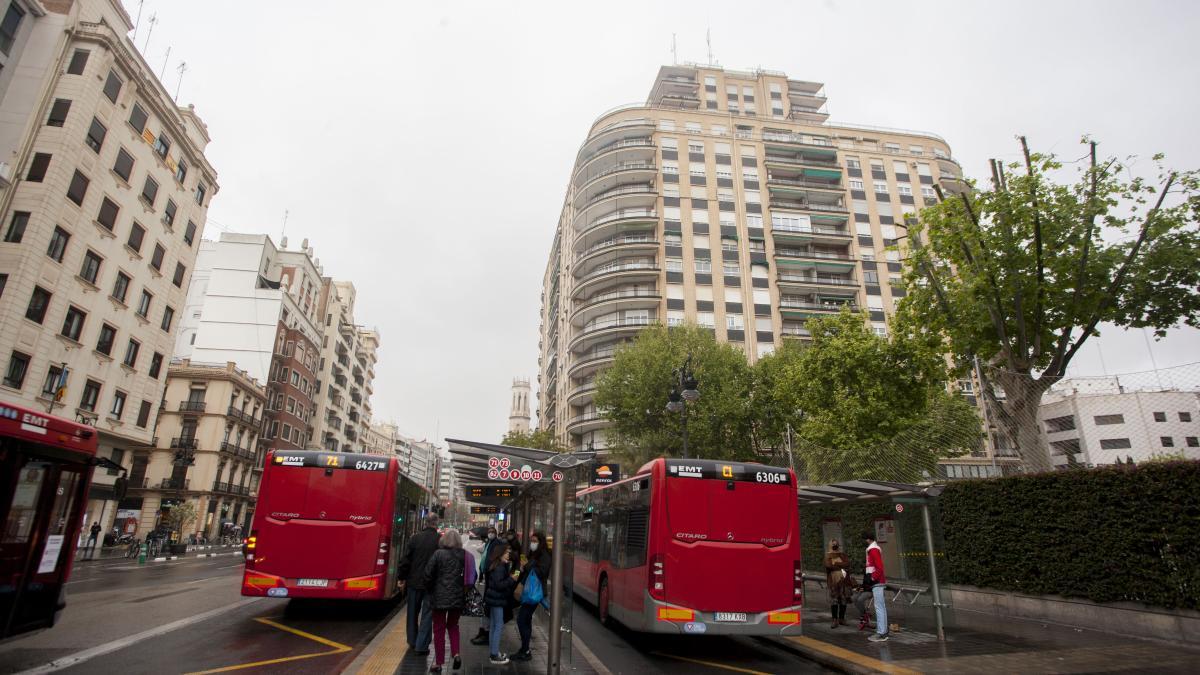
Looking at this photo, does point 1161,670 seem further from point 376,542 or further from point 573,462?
point 376,542

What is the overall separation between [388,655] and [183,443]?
155ft

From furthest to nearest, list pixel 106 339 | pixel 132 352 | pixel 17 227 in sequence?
pixel 132 352 → pixel 106 339 → pixel 17 227

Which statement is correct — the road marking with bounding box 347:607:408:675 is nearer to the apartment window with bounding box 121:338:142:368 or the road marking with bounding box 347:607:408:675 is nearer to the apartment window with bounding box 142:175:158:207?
the apartment window with bounding box 121:338:142:368

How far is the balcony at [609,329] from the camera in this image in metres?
48.6

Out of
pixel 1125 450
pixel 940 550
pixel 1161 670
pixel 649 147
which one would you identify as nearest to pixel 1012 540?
pixel 940 550

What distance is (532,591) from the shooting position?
8383 mm

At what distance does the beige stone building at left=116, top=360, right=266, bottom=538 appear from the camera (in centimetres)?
4328

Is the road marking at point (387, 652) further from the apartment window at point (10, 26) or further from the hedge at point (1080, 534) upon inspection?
the apartment window at point (10, 26)

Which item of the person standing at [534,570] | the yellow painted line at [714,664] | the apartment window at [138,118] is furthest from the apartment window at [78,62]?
the yellow painted line at [714,664]

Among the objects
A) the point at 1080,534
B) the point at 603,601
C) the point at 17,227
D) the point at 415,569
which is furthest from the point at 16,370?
the point at 1080,534

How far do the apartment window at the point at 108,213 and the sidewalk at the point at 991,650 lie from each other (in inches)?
1278

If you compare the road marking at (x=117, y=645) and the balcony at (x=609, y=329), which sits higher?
the balcony at (x=609, y=329)

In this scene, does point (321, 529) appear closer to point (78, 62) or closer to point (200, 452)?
point (78, 62)

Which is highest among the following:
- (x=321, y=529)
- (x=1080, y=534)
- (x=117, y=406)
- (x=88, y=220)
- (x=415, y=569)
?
(x=88, y=220)
